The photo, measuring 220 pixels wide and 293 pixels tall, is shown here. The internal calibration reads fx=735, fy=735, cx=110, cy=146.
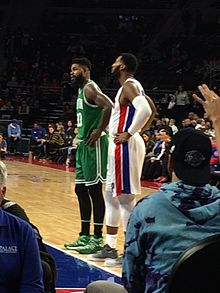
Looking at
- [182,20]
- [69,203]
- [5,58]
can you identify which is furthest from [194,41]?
[69,203]

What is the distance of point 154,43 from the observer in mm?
29672

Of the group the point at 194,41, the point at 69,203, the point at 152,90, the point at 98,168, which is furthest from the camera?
the point at 194,41

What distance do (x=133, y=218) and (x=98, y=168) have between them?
4.16 meters

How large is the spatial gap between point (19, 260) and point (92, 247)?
3540 millimetres

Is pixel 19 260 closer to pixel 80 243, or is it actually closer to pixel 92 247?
pixel 92 247

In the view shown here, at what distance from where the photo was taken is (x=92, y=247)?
21.2 ft

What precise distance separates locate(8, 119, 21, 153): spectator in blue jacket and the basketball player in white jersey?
1579 cm

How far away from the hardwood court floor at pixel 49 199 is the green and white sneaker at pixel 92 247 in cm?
10

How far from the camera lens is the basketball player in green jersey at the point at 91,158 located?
21.6ft

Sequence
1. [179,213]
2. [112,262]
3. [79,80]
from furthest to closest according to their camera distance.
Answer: [79,80]
[112,262]
[179,213]

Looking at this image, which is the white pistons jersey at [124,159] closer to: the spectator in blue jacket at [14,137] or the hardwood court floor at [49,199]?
the hardwood court floor at [49,199]

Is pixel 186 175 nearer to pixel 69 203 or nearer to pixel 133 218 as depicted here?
pixel 133 218

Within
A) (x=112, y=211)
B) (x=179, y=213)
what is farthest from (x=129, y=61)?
(x=179, y=213)

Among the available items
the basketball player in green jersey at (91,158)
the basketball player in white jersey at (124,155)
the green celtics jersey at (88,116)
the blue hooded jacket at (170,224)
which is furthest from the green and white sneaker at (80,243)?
the blue hooded jacket at (170,224)
